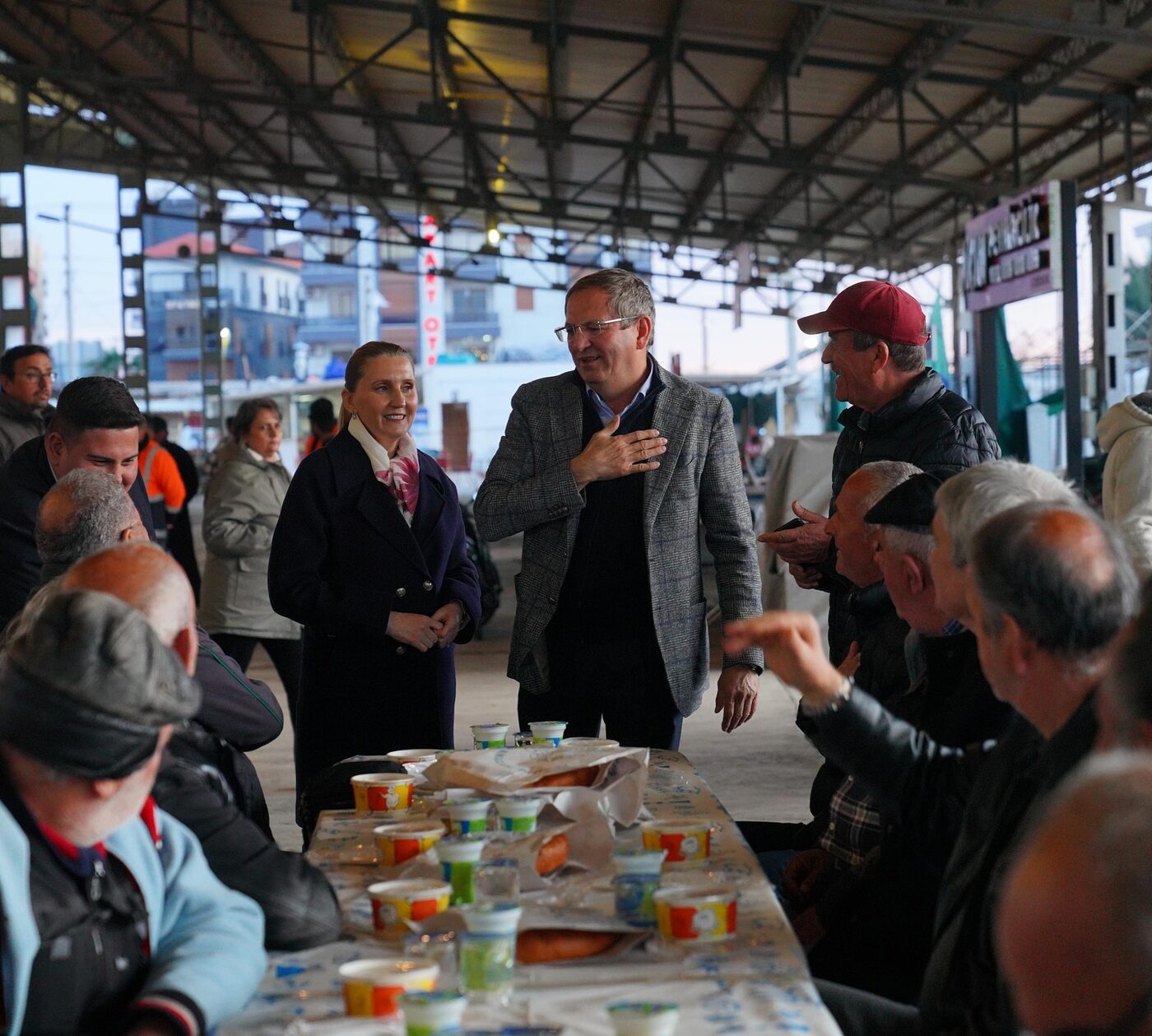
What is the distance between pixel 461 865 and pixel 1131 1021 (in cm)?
121

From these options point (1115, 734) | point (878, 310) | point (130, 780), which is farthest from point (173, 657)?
point (878, 310)

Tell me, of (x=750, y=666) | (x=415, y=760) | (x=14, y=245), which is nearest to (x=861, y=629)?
(x=750, y=666)

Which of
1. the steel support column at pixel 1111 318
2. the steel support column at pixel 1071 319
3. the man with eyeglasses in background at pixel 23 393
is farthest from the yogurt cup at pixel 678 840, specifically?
the steel support column at pixel 1111 318

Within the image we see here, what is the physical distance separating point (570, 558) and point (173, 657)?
1.82 meters

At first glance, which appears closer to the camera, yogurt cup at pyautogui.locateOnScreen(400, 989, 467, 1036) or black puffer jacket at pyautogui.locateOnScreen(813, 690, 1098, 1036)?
yogurt cup at pyautogui.locateOnScreen(400, 989, 467, 1036)

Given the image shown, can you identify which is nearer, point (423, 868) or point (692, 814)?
point (423, 868)

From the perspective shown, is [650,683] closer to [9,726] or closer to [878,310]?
[878,310]

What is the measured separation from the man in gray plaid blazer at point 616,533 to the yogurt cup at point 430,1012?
1838 millimetres

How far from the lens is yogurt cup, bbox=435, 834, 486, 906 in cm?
190

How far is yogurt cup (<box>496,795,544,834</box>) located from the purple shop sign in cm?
654

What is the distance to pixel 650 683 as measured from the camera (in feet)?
10.8

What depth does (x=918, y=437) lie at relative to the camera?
11.1ft

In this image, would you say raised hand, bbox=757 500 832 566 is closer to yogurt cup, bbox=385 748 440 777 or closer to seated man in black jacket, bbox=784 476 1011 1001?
seated man in black jacket, bbox=784 476 1011 1001

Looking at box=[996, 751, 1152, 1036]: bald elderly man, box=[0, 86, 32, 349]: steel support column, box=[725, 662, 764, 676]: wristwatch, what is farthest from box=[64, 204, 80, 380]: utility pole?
Answer: box=[996, 751, 1152, 1036]: bald elderly man
